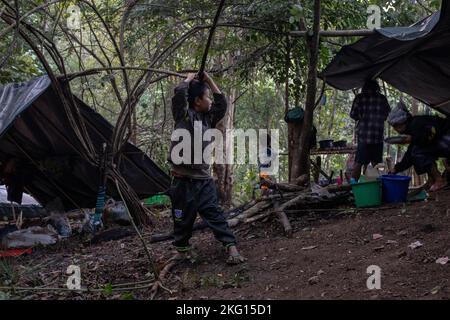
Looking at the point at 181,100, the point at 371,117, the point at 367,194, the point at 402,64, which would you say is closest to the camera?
the point at 181,100

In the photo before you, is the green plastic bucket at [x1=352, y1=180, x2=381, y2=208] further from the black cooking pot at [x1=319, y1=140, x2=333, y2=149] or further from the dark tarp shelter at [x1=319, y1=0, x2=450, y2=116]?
the black cooking pot at [x1=319, y1=140, x2=333, y2=149]

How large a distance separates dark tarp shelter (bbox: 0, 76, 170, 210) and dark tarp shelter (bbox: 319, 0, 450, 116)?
2.76m

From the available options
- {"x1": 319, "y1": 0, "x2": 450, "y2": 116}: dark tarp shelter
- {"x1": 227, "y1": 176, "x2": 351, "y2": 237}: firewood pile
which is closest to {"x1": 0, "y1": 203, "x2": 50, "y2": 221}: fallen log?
{"x1": 227, "y1": 176, "x2": 351, "y2": 237}: firewood pile

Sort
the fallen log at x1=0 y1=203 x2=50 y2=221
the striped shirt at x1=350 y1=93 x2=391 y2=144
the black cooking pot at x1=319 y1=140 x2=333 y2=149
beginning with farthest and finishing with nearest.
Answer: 1. the fallen log at x1=0 y1=203 x2=50 y2=221
2. the black cooking pot at x1=319 y1=140 x2=333 y2=149
3. the striped shirt at x1=350 y1=93 x2=391 y2=144

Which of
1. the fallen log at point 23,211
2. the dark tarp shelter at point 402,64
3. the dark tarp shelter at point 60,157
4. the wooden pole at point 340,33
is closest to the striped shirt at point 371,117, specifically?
the dark tarp shelter at point 402,64

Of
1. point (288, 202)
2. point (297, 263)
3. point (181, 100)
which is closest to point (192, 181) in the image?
point (181, 100)

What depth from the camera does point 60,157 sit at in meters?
6.25

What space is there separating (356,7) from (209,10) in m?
1.79

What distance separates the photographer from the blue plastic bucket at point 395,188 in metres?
4.85

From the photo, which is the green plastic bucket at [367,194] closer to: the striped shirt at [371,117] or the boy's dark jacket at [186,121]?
the striped shirt at [371,117]

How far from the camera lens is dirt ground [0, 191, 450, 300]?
3023 millimetres

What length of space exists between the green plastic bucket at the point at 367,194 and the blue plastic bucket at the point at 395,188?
0.36ft

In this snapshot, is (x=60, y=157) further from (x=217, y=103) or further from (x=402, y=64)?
(x=402, y=64)

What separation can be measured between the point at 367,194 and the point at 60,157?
3866mm
